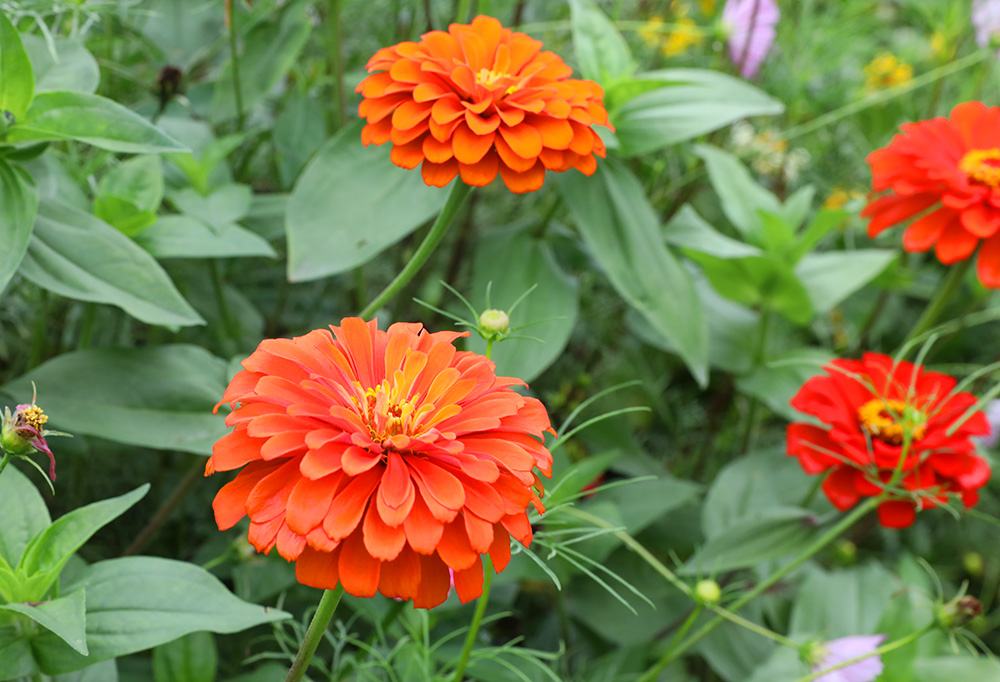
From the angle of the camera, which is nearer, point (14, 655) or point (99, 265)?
point (14, 655)

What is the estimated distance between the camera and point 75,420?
1.45ft

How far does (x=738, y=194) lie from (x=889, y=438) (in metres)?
0.30

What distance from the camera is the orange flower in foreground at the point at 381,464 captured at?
0.24 metres

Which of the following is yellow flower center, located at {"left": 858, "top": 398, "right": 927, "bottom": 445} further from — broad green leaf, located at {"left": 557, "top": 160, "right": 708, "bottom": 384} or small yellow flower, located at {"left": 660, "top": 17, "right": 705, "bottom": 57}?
small yellow flower, located at {"left": 660, "top": 17, "right": 705, "bottom": 57}

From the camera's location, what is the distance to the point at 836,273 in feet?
2.39

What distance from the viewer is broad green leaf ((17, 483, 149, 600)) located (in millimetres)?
327

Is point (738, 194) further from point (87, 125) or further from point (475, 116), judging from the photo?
point (87, 125)

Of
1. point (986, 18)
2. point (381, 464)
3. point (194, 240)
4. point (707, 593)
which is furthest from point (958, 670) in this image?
point (986, 18)

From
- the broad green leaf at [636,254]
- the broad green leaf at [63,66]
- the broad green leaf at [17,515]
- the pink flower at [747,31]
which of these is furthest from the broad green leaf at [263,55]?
the pink flower at [747,31]

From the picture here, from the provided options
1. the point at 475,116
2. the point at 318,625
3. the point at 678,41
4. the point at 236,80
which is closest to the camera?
the point at 318,625

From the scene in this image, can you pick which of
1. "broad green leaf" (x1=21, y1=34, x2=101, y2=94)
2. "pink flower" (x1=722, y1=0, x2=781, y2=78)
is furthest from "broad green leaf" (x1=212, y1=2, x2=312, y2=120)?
"pink flower" (x1=722, y1=0, x2=781, y2=78)

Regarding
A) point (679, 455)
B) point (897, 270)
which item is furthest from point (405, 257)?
point (897, 270)

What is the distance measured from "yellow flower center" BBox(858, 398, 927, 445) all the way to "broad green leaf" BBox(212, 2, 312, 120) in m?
0.50

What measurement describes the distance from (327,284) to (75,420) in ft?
1.14
